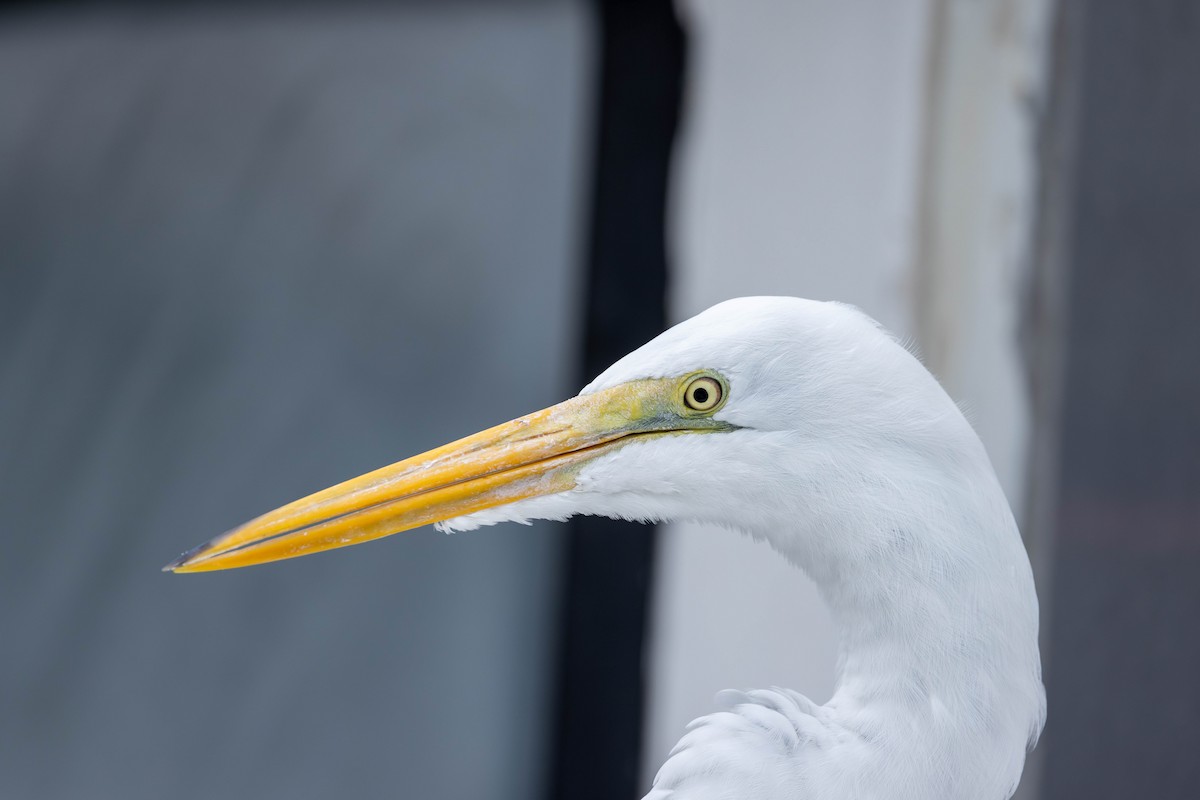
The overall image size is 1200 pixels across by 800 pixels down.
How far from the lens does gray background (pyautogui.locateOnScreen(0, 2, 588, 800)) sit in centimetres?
139

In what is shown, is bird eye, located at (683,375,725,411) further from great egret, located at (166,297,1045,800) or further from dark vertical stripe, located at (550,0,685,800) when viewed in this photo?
dark vertical stripe, located at (550,0,685,800)

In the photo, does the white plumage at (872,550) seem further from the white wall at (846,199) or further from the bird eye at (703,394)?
the white wall at (846,199)

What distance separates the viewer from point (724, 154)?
117cm

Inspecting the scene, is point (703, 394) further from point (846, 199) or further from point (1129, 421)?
point (1129, 421)

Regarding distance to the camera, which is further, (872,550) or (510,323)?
(510,323)

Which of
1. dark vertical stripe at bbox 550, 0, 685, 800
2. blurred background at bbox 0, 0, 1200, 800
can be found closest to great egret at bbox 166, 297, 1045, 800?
blurred background at bbox 0, 0, 1200, 800

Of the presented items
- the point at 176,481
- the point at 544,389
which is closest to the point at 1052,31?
the point at 544,389

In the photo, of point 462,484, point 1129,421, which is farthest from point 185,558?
point 1129,421

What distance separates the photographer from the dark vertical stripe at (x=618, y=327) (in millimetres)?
1227

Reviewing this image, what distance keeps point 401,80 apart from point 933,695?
3.87ft

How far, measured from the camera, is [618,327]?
1.26 m

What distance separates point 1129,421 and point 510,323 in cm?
79

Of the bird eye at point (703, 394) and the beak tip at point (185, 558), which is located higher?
the bird eye at point (703, 394)

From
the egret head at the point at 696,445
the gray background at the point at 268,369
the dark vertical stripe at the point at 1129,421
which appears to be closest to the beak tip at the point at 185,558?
the egret head at the point at 696,445
